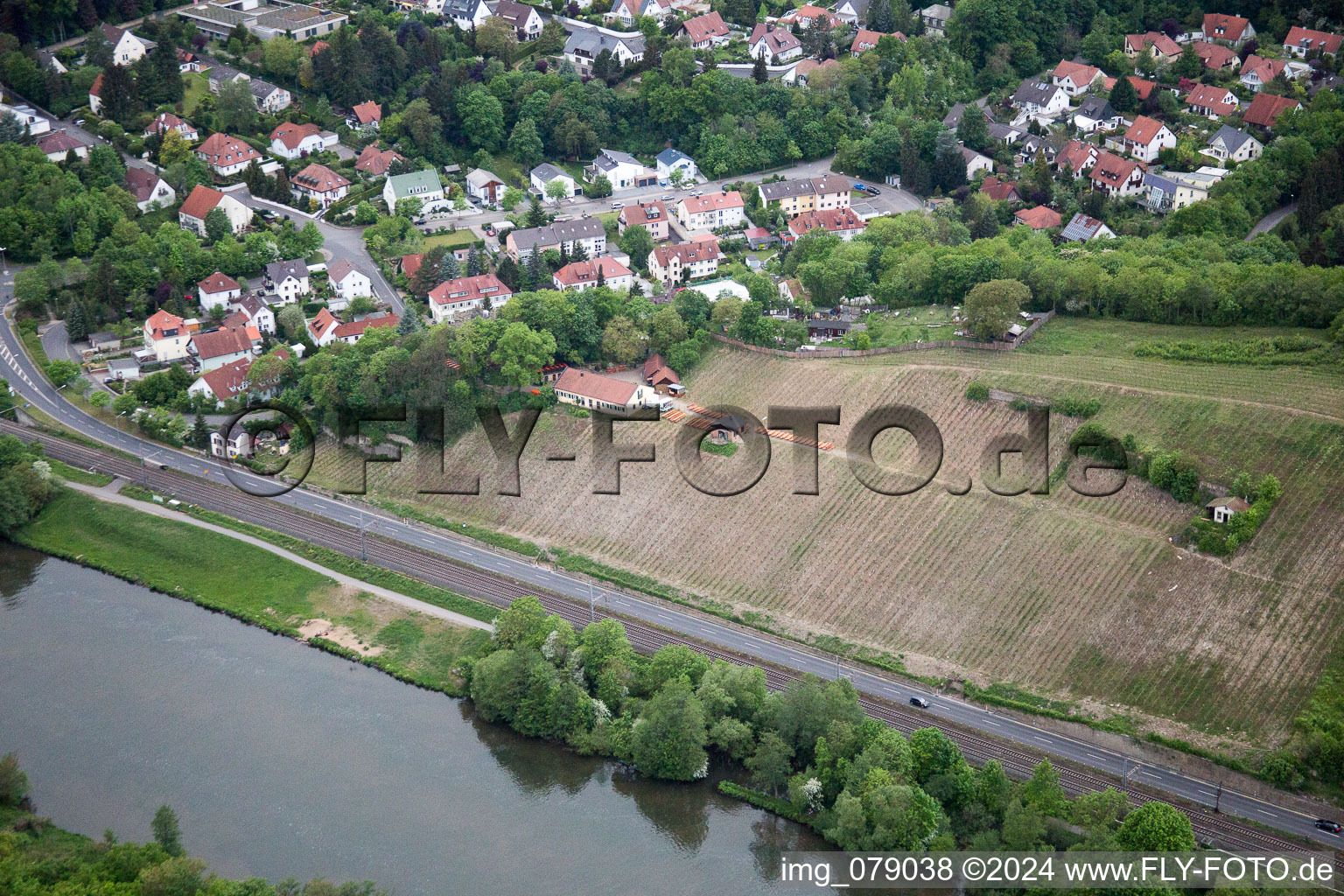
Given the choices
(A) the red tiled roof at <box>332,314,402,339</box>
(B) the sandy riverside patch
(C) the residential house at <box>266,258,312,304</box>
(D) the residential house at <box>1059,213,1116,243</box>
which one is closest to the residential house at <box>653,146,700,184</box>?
(D) the residential house at <box>1059,213,1116,243</box>

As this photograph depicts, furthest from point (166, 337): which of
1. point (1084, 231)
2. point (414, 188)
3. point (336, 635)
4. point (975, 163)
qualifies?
point (1084, 231)

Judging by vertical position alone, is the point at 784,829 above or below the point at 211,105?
below

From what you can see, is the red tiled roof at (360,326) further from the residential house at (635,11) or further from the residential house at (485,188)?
the residential house at (635,11)

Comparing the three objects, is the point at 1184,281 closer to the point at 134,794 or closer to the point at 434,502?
the point at 434,502

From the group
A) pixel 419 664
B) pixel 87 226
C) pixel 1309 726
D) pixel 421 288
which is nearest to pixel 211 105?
pixel 87 226

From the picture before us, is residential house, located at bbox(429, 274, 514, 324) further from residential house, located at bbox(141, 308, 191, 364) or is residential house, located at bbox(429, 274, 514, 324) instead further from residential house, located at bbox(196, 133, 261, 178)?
residential house, located at bbox(196, 133, 261, 178)

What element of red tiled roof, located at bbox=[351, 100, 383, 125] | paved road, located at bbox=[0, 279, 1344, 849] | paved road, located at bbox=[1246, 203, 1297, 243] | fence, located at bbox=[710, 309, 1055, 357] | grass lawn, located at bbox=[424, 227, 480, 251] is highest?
red tiled roof, located at bbox=[351, 100, 383, 125]
